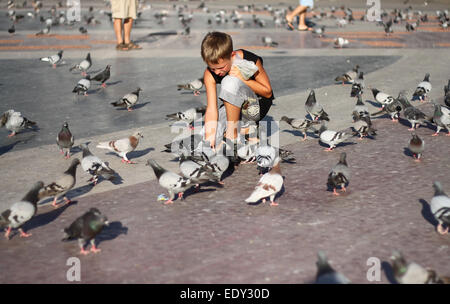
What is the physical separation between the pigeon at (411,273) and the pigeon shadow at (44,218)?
136 inches

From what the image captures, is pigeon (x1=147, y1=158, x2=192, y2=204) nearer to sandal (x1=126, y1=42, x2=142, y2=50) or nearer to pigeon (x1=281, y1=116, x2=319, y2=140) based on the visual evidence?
pigeon (x1=281, y1=116, x2=319, y2=140)

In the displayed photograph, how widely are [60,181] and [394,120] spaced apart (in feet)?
19.6

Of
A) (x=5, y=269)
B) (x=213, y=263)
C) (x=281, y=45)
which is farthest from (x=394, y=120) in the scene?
(x=281, y=45)

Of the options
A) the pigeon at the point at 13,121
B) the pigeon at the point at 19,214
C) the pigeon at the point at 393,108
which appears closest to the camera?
the pigeon at the point at 19,214

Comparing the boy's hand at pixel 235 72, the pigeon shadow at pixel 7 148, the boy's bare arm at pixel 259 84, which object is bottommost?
the pigeon shadow at pixel 7 148

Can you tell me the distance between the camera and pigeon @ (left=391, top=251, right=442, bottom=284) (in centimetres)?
358

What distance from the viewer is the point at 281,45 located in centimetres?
1747

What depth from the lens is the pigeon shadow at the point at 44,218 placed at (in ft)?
16.5

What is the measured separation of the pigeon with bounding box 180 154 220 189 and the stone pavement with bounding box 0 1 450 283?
0.20 metres

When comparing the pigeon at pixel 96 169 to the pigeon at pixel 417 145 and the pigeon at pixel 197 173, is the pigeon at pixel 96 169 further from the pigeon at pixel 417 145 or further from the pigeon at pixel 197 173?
the pigeon at pixel 417 145

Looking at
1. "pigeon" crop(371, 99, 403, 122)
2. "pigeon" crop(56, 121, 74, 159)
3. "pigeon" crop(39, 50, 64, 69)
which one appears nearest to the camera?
"pigeon" crop(56, 121, 74, 159)

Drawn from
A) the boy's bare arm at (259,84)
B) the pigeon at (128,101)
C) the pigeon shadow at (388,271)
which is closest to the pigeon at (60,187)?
the boy's bare arm at (259,84)

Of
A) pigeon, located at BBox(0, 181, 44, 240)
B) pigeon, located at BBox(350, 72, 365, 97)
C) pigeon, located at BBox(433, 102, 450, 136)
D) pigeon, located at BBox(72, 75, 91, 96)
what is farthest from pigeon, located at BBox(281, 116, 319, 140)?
pigeon, located at BBox(72, 75, 91, 96)
